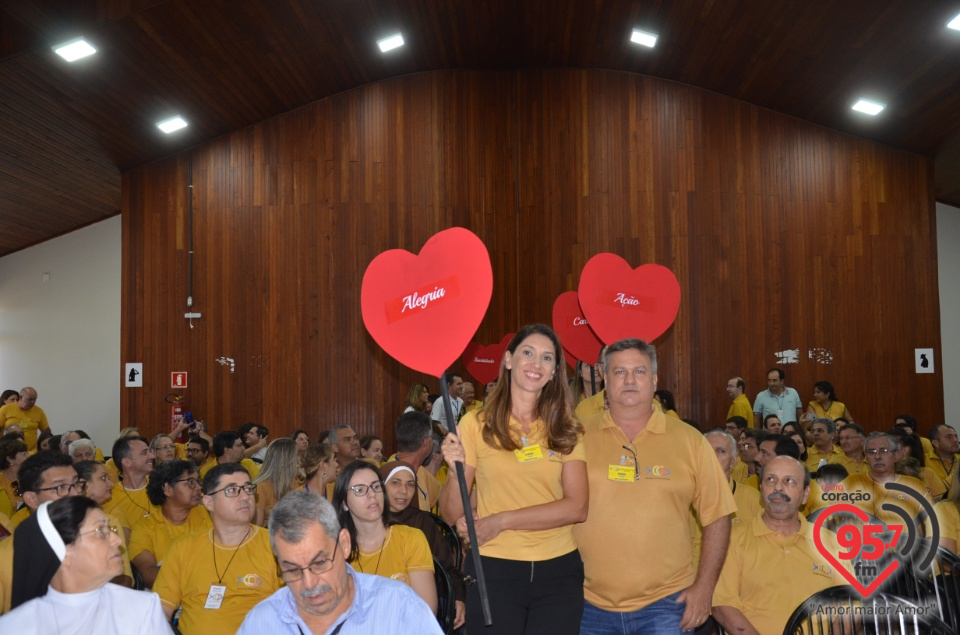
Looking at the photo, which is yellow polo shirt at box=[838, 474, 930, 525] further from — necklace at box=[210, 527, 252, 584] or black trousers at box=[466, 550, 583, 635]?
necklace at box=[210, 527, 252, 584]

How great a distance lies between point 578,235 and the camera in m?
10.8

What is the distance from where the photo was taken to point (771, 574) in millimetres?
2992

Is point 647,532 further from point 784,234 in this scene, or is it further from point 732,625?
point 784,234

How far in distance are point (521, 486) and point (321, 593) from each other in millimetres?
720

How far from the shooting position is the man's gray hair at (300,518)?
82.3 inches

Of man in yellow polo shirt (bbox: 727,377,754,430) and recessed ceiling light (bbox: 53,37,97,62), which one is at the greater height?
recessed ceiling light (bbox: 53,37,97,62)

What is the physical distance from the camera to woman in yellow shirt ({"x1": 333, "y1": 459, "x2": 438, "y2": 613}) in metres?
3.23

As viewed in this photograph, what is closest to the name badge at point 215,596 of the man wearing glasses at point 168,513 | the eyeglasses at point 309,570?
the man wearing glasses at point 168,513

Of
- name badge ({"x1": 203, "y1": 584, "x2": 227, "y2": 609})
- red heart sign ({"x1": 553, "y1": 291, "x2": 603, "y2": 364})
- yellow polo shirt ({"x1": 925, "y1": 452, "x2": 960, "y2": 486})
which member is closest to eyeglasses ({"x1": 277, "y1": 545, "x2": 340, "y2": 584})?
name badge ({"x1": 203, "y1": 584, "x2": 227, "y2": 609})

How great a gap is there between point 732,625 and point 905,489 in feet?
6.44

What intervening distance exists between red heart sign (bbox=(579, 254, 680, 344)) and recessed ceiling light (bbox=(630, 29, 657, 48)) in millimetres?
5610

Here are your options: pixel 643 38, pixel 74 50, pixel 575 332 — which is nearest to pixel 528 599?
pixel 575 332

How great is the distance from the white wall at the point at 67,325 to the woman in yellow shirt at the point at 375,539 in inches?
486

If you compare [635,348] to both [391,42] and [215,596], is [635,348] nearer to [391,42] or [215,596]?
[215,596]
